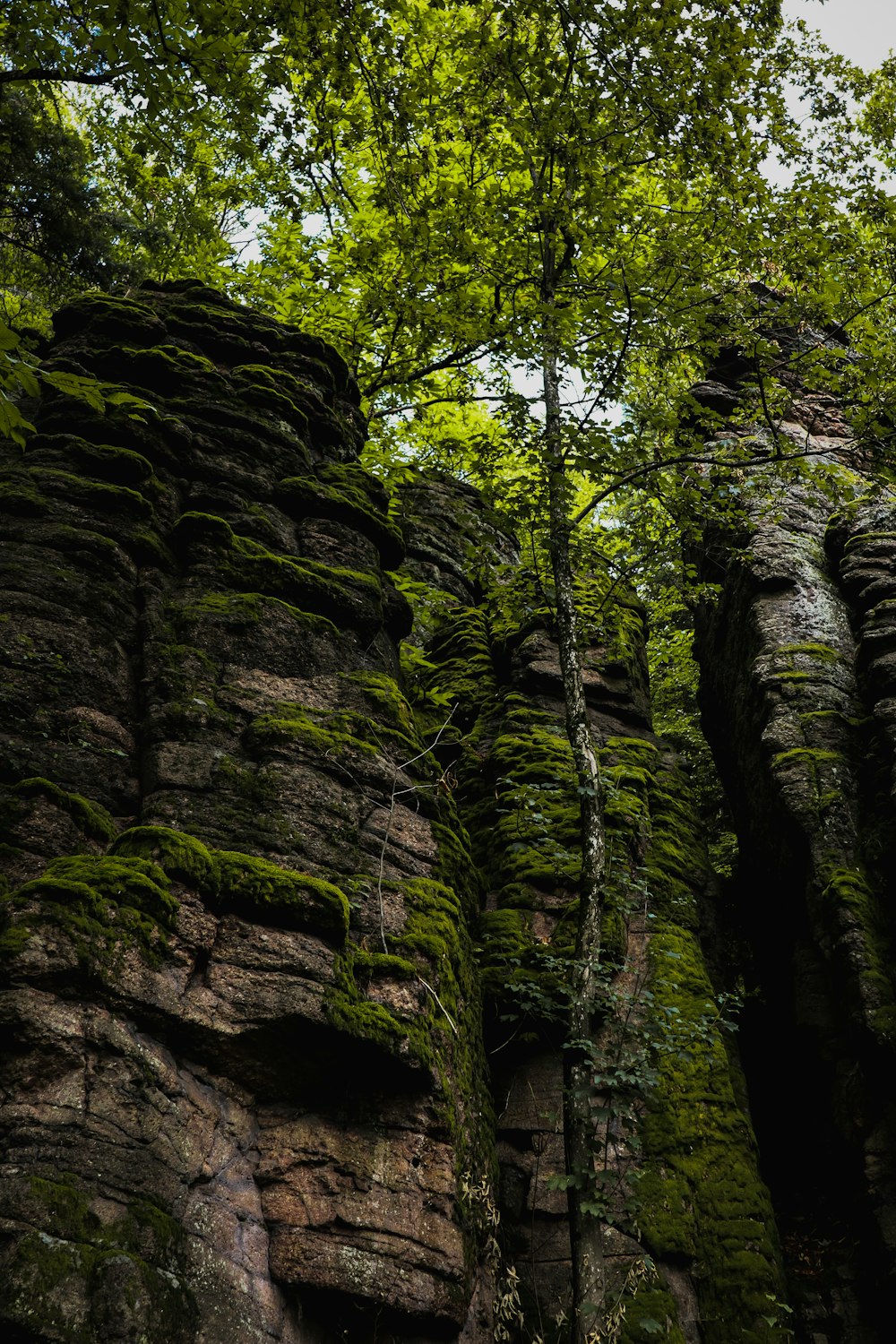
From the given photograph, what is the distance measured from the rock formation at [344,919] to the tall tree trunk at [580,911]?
19 centimetres

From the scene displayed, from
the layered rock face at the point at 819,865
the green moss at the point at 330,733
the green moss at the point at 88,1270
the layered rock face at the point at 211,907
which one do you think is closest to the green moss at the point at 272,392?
the layered rock face at the point at 211,907

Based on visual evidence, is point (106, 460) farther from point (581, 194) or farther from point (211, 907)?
point (581, 194)

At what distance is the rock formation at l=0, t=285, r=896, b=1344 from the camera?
4.35 m

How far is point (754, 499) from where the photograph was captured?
15.0 meters

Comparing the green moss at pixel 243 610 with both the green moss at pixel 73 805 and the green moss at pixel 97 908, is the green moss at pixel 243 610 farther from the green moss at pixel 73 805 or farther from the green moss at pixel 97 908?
the green moss at pixel 97 908

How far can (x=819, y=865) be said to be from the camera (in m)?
9.82

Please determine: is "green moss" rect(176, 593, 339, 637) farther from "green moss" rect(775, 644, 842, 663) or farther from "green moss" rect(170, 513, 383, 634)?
"green moss" rect(775, 644, 842, 663)

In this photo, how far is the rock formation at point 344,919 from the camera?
171 inches

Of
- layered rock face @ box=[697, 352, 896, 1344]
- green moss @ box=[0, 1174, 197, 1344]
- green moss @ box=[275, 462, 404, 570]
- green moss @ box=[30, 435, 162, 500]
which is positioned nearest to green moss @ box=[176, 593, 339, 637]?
green moss @ box=[30, 435, 162, 500]

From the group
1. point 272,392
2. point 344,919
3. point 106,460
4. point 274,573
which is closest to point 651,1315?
point 344,919

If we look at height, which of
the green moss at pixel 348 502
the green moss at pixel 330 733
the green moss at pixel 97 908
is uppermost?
the green moss at pixel 348 502

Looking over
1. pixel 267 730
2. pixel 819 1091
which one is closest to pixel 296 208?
pixel 267 730

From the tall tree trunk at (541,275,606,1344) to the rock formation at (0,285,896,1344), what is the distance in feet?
0.62

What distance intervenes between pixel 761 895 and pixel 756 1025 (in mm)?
1546
